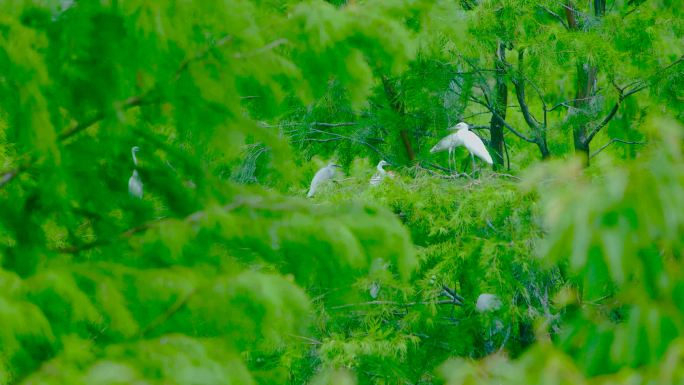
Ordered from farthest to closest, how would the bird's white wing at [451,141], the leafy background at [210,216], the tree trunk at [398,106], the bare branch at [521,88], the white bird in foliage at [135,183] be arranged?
the tree trunk at [398,106] < the bare branch at [521,88] < the bird's white wing at [451,141] < the white bird in foliage at [135,183] < the leafy background at [210,216]

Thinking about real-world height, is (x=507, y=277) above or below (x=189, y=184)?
below

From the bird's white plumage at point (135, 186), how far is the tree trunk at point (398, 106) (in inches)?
222

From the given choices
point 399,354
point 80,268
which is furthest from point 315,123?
point 80,268

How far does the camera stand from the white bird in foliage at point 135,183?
327 centimetres

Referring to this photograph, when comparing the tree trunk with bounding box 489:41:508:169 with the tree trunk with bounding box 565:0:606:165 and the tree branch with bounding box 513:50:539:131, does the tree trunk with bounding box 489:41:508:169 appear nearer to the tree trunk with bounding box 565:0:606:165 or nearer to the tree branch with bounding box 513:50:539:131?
the tree branch with bounding box 513:50:539:131

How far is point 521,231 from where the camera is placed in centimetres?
556

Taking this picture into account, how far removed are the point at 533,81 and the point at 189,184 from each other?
5.82 meters

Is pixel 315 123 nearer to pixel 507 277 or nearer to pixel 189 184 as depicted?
pixel 507 277

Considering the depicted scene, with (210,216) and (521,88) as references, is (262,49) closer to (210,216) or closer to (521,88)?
(210,216)

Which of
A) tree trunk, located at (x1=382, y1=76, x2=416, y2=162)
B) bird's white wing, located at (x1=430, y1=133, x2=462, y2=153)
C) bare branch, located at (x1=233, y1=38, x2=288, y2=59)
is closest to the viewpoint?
bare branch, located at (x1=233, y1=38, x2=288, y2=59)

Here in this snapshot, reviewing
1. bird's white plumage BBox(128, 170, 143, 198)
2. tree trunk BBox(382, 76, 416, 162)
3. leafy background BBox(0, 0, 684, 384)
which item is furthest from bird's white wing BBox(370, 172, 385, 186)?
bird's white plumage BBox(128, 170, 143, 198)

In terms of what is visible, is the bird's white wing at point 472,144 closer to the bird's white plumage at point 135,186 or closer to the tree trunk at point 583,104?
the tree trunk at point 583,104

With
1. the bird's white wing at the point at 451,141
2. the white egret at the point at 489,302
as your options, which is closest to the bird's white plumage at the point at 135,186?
the white egret at the point at 489,302

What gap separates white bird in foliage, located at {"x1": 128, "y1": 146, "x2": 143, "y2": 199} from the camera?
3.27m
